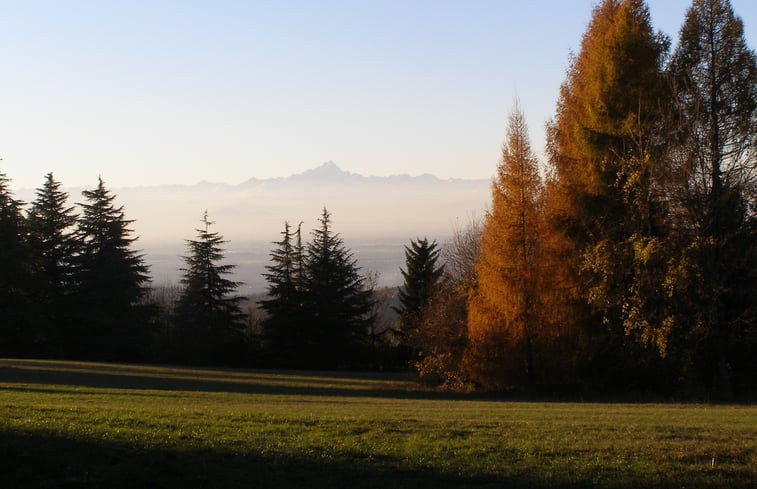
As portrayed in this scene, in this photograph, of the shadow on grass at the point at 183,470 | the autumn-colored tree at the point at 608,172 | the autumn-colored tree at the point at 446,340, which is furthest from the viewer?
the autumn-colored tree at the point at 446,340

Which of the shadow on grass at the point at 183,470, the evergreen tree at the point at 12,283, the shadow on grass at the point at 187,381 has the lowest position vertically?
the shadow on grass at the point at 187,381

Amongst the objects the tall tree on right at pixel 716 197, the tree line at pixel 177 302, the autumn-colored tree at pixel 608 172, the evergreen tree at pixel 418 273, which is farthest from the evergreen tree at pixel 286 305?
the tall tree on right at pixel 716 197

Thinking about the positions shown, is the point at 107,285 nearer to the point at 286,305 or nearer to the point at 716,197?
the point at 286,305

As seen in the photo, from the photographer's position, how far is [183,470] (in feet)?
30.0

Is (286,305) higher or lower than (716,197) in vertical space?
lower

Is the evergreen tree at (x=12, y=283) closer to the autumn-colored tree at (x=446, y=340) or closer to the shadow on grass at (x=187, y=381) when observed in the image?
the shadow on grass at (x=187, y=381)

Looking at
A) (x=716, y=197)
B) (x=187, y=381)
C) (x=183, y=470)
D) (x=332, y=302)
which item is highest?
(x=716, y=197)

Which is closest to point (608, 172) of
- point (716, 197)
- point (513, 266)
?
point (716, 197)

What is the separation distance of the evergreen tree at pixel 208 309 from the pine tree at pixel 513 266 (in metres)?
32.6

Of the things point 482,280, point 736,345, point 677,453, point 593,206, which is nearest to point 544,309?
point 482,280

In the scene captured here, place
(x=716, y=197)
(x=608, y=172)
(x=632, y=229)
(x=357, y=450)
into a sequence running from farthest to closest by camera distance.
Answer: (x=608, y=172) → (x=632, y=229) → (x=716, y=197) → (x=357, y=450)

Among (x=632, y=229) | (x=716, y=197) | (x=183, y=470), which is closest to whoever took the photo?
(x=183, y=470)

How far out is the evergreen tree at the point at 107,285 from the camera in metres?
54.4

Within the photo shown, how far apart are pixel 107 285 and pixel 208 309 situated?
909cm
